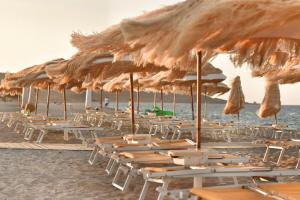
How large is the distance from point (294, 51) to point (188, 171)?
1702mm

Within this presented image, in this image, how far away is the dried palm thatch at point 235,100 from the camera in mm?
15000

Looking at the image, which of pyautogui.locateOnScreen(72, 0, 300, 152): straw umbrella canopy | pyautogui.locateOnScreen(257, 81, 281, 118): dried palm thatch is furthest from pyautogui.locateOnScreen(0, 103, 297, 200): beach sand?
pyautogui.locateOnScreen(257, 81, 281, 118): dried palm thatch

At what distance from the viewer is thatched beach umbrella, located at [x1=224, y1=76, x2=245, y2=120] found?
15.0 m

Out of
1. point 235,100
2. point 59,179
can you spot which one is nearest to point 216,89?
point 235,100

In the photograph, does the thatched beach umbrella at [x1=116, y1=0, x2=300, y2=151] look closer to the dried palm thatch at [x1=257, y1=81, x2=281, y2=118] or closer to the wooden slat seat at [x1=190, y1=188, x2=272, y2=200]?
the wooden slat seat at [x1=190, y1=188, x2=272, y2=200]

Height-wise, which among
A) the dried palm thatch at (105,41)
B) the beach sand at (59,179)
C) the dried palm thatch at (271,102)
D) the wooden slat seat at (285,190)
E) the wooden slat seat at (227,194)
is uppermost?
the dried palm thatch at (105,41)

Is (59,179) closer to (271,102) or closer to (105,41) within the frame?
(105,41)

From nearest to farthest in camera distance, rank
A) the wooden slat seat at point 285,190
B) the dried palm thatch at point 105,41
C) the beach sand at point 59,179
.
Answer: the wooden slat seat at point 285,190, the dried palm thatch at point 105,41, the beach sand at point 59,179

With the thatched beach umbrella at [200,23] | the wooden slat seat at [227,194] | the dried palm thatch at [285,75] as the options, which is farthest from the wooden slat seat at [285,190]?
the dried palm thatch at [285,75]

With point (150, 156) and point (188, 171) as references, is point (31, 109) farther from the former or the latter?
point (188, 171)

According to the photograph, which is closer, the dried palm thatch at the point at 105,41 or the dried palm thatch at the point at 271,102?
the dried palm thatch at the point at 105,41

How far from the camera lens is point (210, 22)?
3537 millimetres

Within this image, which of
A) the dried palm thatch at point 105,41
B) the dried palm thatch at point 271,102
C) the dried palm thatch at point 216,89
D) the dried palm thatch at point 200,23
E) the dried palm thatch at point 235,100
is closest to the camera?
the dried palm thatch at point 200,23

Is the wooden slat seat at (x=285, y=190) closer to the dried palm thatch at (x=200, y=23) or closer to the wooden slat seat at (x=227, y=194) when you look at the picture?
the wooden slat seat at (x=227, y=194)
